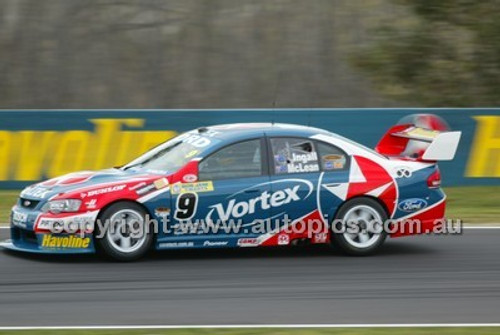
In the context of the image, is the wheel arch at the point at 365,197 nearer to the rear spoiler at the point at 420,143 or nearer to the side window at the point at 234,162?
the rear spoiler at the point at 420,143

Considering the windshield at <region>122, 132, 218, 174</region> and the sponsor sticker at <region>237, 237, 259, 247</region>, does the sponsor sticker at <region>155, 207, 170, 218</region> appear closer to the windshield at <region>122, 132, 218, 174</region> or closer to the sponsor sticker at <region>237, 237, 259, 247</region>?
the windshield at <region>122, 132, 218, 174</region>

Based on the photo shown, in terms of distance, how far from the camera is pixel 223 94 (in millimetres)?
27422

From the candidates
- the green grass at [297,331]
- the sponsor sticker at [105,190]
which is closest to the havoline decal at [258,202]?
the sponsor sticker at [105,190]

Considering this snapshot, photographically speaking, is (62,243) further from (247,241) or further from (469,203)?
(469,203)

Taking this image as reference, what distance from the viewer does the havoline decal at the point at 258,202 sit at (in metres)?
10.3

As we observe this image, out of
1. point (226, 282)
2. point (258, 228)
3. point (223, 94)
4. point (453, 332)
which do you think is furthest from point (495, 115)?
point (223, 94)

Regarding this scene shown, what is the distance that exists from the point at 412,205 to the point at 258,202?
5.56ft

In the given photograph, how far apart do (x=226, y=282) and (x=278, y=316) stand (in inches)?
55.5

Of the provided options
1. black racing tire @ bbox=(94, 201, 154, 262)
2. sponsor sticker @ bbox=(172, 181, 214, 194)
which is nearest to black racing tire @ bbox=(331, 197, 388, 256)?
sponsor sticker @ bbox=(172, 181, 214, 194)

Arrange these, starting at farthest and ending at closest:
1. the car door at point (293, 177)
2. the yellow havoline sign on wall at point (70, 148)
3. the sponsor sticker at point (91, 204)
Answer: the yellow havoline sign on wall at point (70, 148) → the car door at point (293, 177) → the sponsor sticker at point (91, 204)

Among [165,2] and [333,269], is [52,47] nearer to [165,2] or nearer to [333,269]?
[165,2]

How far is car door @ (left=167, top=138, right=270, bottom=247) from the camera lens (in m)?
10.2

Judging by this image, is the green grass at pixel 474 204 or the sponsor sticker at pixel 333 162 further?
the green grass at pixel 474 204

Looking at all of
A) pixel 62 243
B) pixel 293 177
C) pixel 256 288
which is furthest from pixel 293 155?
pixel 62 243
